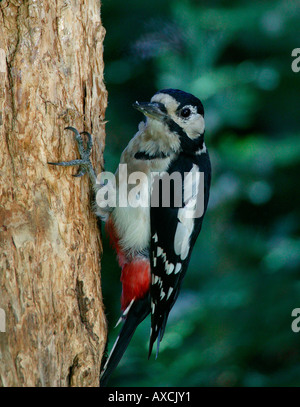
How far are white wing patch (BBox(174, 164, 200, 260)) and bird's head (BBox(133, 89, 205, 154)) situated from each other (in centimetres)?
14

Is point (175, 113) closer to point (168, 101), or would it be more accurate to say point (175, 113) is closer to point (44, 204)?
point (168, 101)

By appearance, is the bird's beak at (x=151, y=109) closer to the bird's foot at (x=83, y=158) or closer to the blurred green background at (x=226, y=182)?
the bird's foot at (x=83, y=158)

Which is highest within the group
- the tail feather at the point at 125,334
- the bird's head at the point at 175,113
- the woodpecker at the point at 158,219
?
the bird's head at the point at 175,113

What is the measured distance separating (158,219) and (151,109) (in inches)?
18.2

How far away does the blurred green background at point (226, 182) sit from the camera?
2986mm

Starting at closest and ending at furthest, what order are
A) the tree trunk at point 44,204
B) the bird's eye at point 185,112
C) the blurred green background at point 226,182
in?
the tree trunk at point 44,204 → the bird's eye at point 185,112 → the blurred green background at point 226,182

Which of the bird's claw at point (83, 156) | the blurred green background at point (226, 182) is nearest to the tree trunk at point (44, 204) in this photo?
the bird's claw at point (83, 156)

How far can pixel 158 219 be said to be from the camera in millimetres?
2518

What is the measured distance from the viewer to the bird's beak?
7.84ft

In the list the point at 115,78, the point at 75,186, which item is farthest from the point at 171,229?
the point at 115,78

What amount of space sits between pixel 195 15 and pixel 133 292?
1.49 meters

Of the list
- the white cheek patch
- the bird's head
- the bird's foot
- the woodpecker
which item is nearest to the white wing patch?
the woodpecker

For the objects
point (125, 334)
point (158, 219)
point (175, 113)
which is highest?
point (175, 113)

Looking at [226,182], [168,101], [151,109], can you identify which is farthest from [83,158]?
[226,182]
